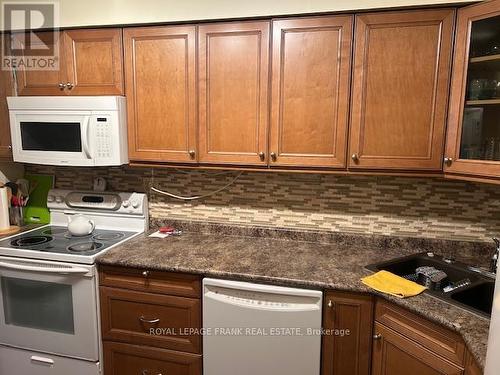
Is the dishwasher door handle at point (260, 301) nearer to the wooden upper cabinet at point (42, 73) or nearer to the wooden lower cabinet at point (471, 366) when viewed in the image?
the wooden lower cabinet at point (471, 366)

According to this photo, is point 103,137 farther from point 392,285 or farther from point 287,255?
point 392,285

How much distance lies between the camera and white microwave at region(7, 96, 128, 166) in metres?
1.86

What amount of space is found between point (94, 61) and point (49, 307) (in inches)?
52.8

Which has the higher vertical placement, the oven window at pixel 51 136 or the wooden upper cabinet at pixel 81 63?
the wooden upper cabinet at pixel 81 63

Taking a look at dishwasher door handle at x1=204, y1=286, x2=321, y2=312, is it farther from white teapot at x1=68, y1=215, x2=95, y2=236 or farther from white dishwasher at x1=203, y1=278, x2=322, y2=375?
white teapot at x1=68, y1=215, x2=95, y2=236

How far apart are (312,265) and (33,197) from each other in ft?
6.44

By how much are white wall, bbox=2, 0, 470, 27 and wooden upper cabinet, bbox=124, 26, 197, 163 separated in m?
0.07

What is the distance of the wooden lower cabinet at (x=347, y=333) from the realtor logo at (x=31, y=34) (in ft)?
6.36

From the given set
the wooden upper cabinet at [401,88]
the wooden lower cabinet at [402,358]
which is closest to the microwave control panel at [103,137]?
the wooden upper cabinet at [401,88]

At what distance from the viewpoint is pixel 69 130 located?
1923 millimetres

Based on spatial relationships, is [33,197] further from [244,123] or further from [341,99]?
[341,99]

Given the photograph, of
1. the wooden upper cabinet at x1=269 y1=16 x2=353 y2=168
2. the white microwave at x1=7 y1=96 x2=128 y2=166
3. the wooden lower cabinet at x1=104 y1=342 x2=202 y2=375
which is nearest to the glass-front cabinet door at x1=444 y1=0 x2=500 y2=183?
the wooden upper cabinet at x1=269 y1=16 x2=353 y2=168

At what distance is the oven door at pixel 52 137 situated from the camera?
1887mm

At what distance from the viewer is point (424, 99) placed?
5.14 feet
